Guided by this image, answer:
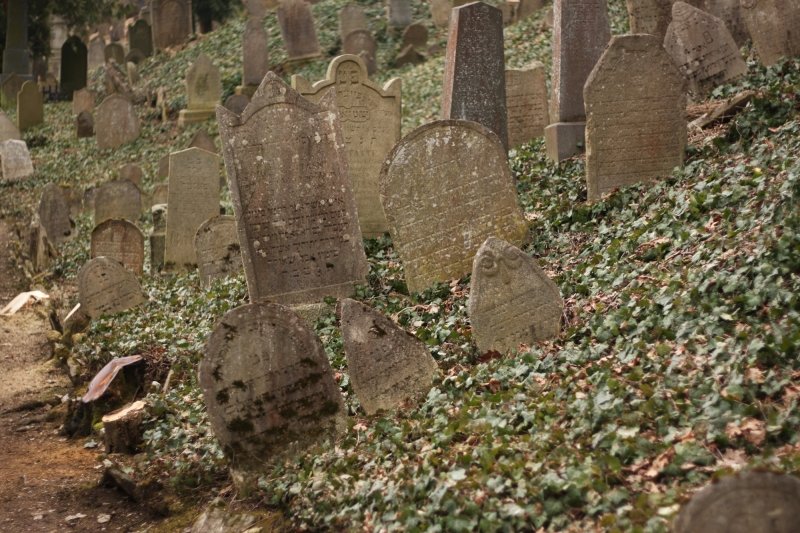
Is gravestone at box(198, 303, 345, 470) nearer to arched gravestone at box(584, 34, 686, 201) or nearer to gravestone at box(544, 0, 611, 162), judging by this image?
arched gravestone at box(584, 34, 686, 201)

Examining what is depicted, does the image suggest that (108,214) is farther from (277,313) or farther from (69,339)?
(277,313)

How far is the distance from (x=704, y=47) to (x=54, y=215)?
35.5ft

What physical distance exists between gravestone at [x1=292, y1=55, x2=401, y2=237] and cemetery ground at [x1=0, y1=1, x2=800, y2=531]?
0.51m

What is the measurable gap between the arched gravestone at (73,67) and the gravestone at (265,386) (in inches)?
1064

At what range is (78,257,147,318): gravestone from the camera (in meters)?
11.5

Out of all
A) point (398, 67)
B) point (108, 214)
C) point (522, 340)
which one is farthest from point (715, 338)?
point (398, 67)

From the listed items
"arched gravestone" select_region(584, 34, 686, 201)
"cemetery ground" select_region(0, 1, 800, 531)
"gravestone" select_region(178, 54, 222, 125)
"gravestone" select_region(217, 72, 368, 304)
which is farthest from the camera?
"gravestone" select_region(178, 54, 222, 125)

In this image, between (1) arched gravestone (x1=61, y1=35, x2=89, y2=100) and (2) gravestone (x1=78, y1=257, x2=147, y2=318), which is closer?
(2) gravestone (x1=78, y1=257, x2=147, y2=318)

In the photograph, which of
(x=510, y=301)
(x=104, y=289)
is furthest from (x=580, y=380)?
(x=104, y=289)

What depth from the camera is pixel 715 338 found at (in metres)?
5.75

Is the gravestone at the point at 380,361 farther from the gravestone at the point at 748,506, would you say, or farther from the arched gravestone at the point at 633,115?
the arched gravestone at the point at 633,115

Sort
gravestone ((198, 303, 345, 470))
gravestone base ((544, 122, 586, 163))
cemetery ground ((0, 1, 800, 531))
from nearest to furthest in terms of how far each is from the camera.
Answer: cemetery ground ((0, 1, 800, 531)) < gravestone ((198, 303, 345, 470)) < gravestone base ((544, 122, 586, 163))

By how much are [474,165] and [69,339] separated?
529 centimetres

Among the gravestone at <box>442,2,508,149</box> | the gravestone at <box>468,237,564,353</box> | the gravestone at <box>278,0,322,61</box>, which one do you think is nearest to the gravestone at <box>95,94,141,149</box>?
the gravestone at <box>278,0,322,61</box>
